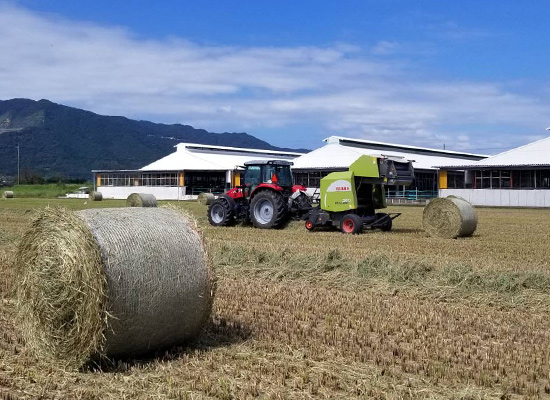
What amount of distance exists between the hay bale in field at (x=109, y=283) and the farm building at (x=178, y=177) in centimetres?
5037

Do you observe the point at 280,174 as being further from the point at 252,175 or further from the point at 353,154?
the point at 353,154

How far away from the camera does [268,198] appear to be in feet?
65.7

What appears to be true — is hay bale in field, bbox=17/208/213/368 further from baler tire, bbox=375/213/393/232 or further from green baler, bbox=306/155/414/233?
baler tire, bbox=375/213/393/232

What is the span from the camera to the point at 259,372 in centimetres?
593

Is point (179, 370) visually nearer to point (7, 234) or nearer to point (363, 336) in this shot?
point (363, 336)

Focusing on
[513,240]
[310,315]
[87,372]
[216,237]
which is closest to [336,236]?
[216,237]

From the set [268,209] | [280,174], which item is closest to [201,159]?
[280,174]

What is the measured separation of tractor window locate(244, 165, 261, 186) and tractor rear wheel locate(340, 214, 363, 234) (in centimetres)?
303

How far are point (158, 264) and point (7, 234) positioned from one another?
12.4m

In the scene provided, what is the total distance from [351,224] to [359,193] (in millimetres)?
933

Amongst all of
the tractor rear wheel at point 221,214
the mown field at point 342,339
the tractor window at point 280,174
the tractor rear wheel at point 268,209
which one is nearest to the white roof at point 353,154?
the tractor rear wheel at point 221,214

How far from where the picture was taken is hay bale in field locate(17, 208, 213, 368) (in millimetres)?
5980

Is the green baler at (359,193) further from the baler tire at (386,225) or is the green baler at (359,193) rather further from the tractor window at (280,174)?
the tractor window at (280,174)

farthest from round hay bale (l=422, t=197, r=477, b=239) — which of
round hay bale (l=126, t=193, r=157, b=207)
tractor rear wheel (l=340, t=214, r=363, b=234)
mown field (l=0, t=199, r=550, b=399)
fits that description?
round hay bale (l=126, t=193, r=157, b=207)
